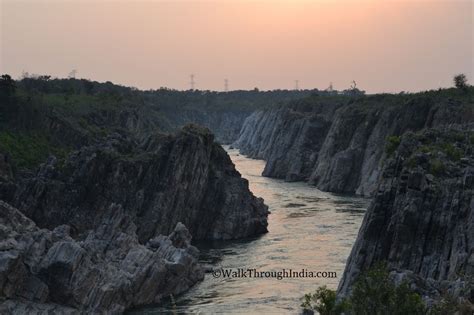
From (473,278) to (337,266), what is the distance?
26.8m

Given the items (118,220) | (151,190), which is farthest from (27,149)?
(118,220)

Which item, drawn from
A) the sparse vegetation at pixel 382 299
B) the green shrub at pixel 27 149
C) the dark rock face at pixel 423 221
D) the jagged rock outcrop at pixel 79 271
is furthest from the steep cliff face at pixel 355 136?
the sparse vegetation at pixel 382 299

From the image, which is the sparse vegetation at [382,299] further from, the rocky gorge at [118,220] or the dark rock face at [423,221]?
the rocky gorge at [118,220]

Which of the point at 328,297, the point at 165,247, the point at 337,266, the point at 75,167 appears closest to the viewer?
the point at 328,297

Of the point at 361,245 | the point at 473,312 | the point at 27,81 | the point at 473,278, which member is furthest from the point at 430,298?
the point at 27,81

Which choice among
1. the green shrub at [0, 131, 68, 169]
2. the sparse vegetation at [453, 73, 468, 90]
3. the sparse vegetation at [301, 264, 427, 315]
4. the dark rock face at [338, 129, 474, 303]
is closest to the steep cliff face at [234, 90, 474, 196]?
the sparse vegetation at [453, 73, 468, 90]

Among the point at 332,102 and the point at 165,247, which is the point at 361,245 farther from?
the point at 332,102

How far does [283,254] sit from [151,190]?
15.9m

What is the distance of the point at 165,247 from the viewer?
59.7 meters

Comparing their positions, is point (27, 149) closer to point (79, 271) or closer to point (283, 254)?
point (283, 254)

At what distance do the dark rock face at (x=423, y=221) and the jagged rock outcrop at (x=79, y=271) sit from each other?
44.9ft

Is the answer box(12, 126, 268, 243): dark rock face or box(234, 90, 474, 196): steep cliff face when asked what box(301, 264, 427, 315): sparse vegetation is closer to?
box(12, 126, 268, 243): dark rock face

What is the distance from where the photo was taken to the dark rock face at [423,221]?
142ft

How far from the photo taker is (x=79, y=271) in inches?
1944
